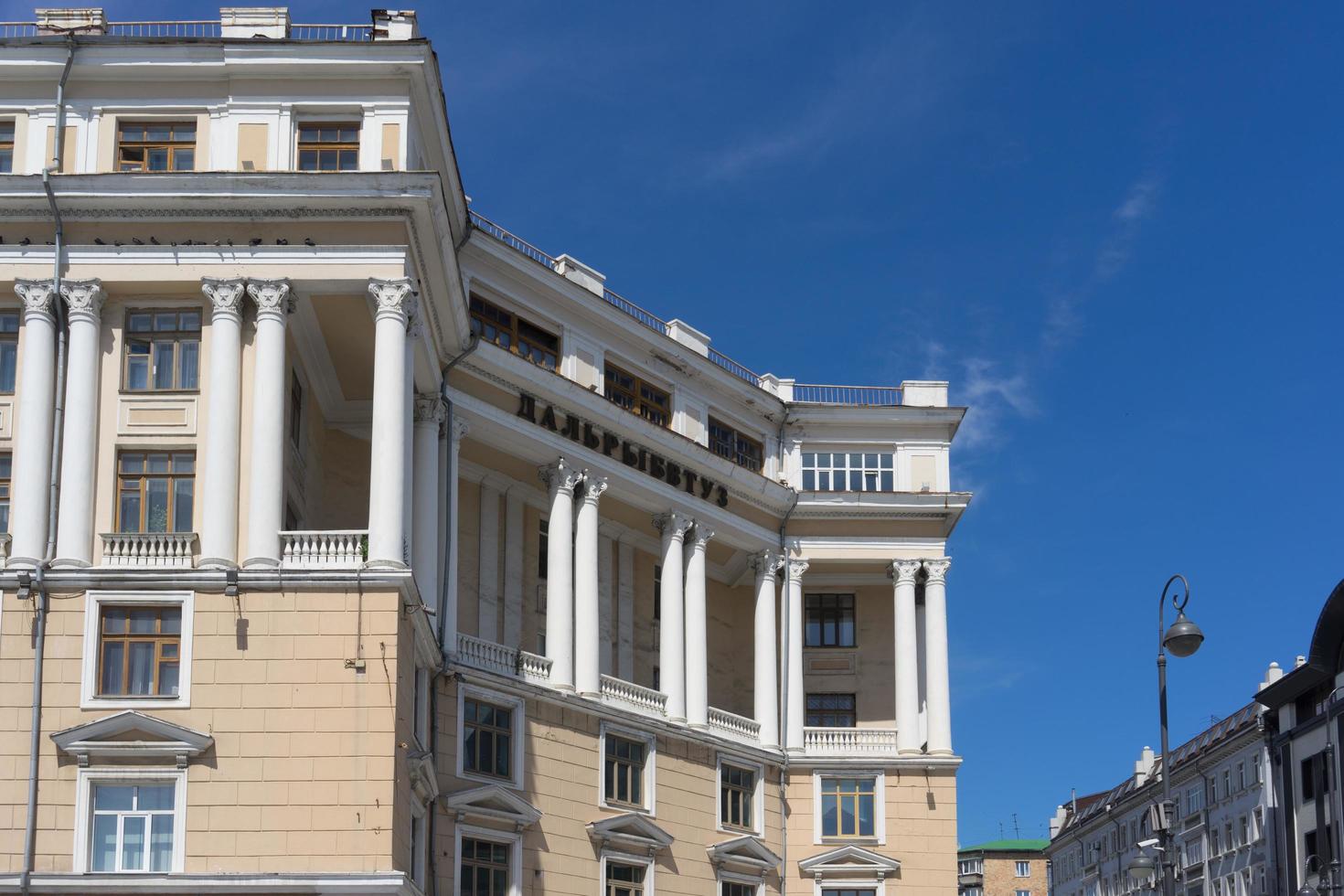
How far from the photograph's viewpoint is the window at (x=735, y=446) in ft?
226

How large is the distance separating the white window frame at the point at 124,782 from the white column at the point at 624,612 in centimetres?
2491

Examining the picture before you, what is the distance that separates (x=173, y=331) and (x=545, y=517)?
19.6 meters

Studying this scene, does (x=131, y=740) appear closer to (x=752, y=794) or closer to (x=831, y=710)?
(x=752, y=794)

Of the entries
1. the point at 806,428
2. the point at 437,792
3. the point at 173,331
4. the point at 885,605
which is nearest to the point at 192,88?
the point at 173,331

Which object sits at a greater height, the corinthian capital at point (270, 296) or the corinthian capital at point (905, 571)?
the corinthian capital at point (270, 296)

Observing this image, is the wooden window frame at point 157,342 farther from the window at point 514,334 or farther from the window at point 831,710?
the window at point 831,710

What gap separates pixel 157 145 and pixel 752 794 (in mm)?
31681

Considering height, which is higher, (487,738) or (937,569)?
(937,569)

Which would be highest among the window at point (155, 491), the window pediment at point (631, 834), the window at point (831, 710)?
the window at point (155, 491)

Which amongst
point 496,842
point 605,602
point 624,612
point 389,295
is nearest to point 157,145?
point 389,295

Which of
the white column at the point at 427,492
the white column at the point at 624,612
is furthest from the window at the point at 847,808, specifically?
the white column at the point at 427,492

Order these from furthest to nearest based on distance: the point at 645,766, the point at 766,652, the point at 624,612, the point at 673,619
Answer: the point at 766,652 < the point at 624,612 < the point at 673,619 < the point at 645,766

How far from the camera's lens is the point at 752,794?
6581 cm

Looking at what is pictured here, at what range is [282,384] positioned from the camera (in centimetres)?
4431
